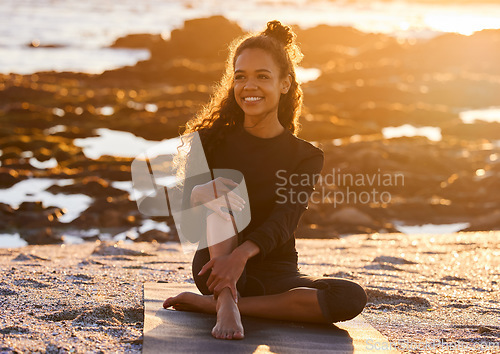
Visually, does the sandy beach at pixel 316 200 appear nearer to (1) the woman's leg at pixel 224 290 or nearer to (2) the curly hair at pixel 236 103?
(1) the woman's leg at pixel 224 290

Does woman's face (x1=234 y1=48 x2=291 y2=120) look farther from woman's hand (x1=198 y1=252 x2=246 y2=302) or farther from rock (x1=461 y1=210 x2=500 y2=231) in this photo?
rock (x1=461 y1=210 x2=500 y2=231)

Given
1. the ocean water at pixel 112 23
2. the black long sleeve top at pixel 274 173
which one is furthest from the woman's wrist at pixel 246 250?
the ocean water at pixel 112 23

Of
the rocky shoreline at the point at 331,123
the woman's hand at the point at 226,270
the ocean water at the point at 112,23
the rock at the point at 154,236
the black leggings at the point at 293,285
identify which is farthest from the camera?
the ocean water at the point at 112,23

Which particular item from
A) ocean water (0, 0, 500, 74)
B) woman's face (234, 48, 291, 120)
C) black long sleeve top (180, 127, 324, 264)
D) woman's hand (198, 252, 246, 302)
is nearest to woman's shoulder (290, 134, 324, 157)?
black long sleeve top (180, 127, 324, 264)

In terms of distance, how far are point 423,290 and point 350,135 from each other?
14.1m

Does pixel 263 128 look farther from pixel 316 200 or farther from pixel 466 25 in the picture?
pixel 466 25

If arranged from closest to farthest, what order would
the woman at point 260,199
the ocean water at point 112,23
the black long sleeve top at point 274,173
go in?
the woman at point 260,199 < the black long sleeve top at point 274,173 < the ocean water at point 112,23

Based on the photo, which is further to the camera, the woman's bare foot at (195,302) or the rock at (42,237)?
the rock at (42,237)

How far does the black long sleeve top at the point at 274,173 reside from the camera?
3.87 m

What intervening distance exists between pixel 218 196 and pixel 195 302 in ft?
2.08

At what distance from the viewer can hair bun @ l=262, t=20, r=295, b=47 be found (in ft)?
Result: 14.0

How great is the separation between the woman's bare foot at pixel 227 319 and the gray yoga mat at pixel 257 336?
1.3 inches

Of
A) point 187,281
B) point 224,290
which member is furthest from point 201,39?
point 224,290

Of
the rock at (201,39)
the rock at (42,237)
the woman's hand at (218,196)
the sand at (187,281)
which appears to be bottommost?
the rock at (42,237)
